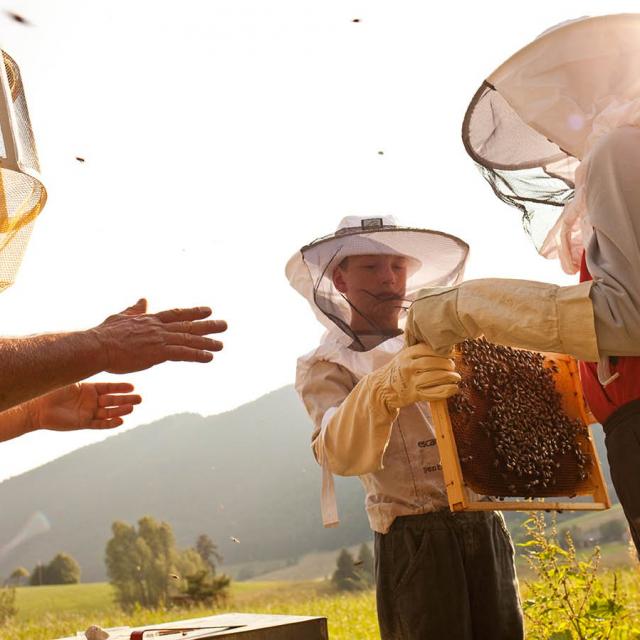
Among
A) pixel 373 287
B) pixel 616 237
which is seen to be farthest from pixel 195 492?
pixel 616 237

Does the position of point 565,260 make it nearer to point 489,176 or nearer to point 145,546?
point 489,176

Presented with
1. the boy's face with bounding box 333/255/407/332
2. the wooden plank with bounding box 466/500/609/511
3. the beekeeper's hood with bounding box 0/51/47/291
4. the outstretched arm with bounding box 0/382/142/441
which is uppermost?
the beekeeper's hood with bounding box 0/51/47/291

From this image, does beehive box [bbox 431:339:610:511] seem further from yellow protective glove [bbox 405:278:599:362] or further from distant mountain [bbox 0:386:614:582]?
distant mountain [bbox 0:386:614:582]

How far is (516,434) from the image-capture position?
8.81ft

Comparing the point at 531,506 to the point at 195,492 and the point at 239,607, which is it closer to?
the point at 239,607

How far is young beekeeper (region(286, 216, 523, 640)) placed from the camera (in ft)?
8.56

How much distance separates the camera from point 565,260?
2471 mm

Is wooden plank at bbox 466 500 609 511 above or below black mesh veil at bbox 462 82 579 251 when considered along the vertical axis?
below

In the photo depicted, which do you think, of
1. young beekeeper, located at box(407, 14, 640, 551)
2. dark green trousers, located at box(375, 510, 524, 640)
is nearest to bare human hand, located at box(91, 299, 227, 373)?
young beekeeper, located at box(407, 14, 640, 551)

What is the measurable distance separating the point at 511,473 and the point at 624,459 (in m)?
0.69

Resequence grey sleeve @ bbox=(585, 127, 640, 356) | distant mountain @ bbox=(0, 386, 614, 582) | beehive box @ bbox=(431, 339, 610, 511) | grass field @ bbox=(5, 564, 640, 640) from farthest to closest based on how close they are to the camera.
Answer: distant mountain @ bbox=(0, 386, 614, 582), grass field @ bbox=(5, 564, 640, 640), beehive box @ bbox=(431, 339, 610, 511), grey sleeve @ bbox=(585, 127, 640, 356)

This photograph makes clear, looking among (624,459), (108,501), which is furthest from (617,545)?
(108,501)

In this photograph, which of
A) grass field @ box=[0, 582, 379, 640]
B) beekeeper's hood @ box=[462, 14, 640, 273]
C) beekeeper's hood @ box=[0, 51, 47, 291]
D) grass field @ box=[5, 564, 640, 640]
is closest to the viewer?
beekeeper's hood @ box=[462, 14, 640, 273]

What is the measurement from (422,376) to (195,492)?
144 feet
